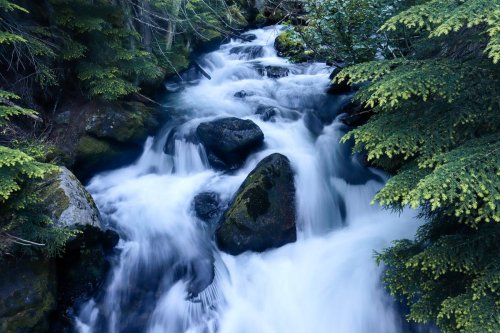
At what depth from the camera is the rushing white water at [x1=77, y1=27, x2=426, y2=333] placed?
5.17 meters

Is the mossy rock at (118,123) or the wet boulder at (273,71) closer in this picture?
the mossy rock at (118,123)

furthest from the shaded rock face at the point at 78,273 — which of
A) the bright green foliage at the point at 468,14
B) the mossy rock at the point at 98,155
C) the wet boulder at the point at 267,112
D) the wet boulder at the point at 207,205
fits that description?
the wet boulder at the point at 267,112

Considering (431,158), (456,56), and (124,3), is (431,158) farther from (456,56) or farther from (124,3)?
(124,3)

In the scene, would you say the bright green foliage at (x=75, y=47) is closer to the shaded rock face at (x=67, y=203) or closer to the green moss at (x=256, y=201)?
the shaded rock face at (x=67, y=203)

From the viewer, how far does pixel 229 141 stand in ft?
26.5

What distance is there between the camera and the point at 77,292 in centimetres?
522

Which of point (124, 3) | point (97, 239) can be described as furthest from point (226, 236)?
point (124, 3)

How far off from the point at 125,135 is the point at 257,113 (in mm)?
3970

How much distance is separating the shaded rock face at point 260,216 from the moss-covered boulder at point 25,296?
9.37 ft

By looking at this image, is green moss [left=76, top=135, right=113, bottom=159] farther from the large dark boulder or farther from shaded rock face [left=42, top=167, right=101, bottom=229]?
the large dark boulder

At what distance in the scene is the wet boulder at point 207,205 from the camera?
22.9 ft

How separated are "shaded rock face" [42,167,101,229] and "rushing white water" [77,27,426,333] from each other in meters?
1.05

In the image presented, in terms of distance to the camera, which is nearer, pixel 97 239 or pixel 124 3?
pixel 97 239

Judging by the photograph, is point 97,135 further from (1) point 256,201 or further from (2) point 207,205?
(1) point 256,201
